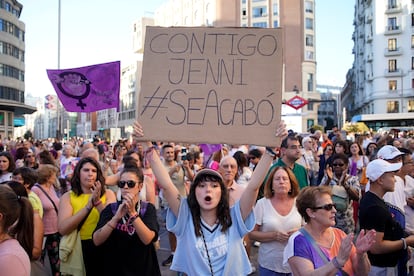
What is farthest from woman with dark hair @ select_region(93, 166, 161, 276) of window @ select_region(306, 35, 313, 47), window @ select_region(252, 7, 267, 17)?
window @ select_region(252, 7, 267, 17)

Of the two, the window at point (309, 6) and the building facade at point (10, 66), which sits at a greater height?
the window at point (309, 6)

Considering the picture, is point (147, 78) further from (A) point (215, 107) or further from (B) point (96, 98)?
(B) point (96, 98)

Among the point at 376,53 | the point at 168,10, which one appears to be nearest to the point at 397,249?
the point at 376,53

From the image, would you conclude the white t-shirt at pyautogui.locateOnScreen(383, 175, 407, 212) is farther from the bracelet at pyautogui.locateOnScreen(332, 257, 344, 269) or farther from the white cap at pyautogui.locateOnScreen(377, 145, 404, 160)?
the bracelet at pyautogui.locateOnScreen(332, 257, 344, 269)

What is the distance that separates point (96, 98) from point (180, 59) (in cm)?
422

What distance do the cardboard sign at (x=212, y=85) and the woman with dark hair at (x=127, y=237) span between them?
25.7 inches

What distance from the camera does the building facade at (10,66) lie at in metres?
53.5

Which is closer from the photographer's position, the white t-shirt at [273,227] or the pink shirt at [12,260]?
the pink shirt at [12,260]

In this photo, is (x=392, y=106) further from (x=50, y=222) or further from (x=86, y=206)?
(x=86, y=206)

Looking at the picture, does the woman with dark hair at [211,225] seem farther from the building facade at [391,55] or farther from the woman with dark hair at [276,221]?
the building facade at [391,55]

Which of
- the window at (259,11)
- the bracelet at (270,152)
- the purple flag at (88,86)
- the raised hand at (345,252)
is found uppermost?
the window at (259,11)

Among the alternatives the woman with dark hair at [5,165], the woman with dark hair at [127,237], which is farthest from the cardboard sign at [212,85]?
the woman with dark hair at [5,165]

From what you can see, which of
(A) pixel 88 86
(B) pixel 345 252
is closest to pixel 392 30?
(A) pixel 88 86

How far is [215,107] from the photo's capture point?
3.40m
